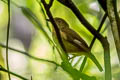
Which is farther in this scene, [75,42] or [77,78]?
[75,42]

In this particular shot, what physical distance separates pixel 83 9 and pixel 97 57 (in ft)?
0.37

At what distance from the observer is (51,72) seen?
604 mm

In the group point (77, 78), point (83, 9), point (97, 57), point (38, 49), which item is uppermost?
point (38, 49)

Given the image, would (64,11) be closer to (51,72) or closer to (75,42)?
(51,72)

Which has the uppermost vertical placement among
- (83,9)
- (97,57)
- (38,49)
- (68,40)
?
(68,40)

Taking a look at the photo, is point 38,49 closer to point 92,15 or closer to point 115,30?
point 92,15

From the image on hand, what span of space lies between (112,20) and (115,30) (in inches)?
0.6

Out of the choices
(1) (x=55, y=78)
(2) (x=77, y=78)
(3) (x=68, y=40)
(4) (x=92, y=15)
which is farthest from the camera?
(3) (x=68, y=40)

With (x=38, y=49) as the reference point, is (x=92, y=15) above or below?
below

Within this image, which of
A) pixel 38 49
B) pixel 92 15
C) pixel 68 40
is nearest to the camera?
pixel 92 15

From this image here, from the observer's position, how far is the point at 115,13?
409mm

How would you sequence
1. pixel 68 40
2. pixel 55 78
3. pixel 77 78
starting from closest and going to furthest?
pixel 77 78, pixel 55 78, pixel 68 40

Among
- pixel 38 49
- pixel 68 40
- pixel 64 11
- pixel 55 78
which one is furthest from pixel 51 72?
pixel 68 40

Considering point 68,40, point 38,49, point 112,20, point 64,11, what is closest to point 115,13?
point 112,20
